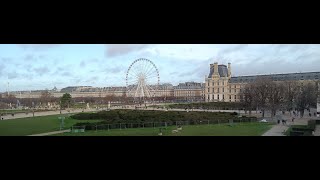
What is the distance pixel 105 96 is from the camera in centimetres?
1384

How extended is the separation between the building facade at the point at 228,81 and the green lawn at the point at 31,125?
6.99 metres

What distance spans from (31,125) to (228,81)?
398 inches

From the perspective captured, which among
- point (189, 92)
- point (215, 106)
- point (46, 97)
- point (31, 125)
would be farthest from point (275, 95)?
point (31, 125)

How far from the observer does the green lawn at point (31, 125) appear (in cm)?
792

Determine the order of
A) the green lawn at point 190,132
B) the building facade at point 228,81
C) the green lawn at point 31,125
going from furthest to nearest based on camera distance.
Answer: the building facade at point 228,81 < the green lawn at point 190,132 < the green lawn at point 31,125

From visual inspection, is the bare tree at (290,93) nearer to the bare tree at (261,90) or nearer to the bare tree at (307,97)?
the bare tree at (307,97)

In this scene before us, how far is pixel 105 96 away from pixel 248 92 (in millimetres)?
6440

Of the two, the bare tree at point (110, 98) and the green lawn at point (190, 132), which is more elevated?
the bare tree at point (110, 98)

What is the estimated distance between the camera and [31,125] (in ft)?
31.7

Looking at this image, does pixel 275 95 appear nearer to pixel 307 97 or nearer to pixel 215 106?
pixel 307 97

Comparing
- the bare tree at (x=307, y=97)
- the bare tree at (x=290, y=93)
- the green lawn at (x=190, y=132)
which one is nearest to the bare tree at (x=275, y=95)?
the bare tree at (x=290, y=93)

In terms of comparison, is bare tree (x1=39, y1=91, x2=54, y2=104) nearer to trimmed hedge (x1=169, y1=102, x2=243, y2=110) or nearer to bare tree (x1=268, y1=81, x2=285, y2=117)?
trimmed hedge (x1=169, y1=102, x2=243, y2=110)

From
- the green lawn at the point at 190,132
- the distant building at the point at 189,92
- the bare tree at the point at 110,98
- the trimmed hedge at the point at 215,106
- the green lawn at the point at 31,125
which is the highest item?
the distant building at the point at 189,92
